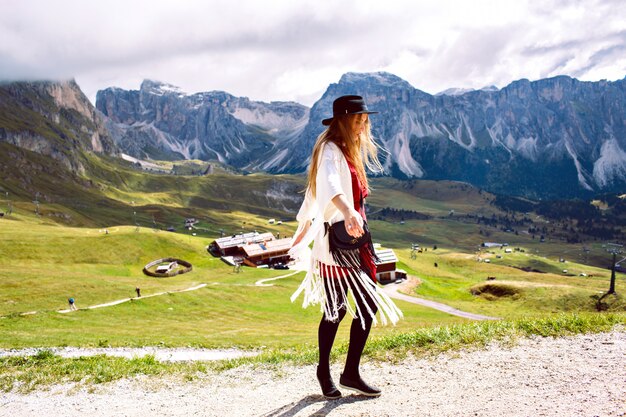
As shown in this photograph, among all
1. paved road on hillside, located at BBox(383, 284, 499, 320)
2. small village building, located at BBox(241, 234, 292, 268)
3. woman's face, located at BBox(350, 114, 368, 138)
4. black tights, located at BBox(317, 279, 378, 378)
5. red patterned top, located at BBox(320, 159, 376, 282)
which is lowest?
paved road on hillside, located at BBox(383, 284, 499, 320)

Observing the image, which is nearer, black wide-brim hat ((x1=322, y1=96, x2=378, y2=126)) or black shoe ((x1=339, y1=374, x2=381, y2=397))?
black wide-brim hat ((x1=322, y1=96, x2=378, y2=126))

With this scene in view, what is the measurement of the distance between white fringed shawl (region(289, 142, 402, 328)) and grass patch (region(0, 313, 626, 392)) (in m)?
4.04

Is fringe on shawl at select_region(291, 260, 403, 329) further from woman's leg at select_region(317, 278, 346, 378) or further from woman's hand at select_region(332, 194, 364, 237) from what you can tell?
woman's hand at select_region(332, 194, 364, 237)

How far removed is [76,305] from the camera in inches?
1971

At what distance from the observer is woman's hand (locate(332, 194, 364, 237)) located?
7.96 m

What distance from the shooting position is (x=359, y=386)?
9.72 metres

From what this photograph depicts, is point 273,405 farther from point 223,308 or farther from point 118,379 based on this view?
point 223,308

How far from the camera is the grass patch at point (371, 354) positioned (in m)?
12.5

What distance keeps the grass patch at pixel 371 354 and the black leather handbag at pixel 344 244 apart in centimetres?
476

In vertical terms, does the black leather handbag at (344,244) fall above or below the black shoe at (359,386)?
above

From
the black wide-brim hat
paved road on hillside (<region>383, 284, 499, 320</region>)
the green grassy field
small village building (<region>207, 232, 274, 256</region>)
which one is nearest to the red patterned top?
the black wide-brim hat

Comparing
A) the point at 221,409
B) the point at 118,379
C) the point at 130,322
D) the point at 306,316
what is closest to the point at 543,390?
the point at 221,409

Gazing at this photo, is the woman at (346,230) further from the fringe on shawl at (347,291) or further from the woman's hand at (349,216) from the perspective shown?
the woman's hand at (349,216)

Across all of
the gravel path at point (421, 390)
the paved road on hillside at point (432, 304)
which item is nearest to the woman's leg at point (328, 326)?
the gravel path at point (421, 390)
